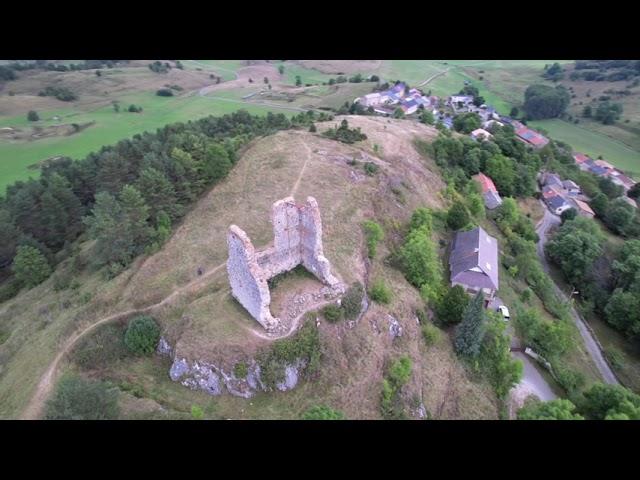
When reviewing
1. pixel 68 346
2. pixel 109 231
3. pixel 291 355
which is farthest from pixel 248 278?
pixel 109 231

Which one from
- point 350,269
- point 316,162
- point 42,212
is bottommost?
point 42,212

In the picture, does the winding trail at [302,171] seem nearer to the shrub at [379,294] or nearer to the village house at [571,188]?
the shrub at [379,294]

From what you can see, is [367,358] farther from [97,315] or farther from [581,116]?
[581,116]

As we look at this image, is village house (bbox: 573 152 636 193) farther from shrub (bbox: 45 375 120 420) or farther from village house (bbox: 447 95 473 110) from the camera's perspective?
shrub (bbox: 45 375 120 420)

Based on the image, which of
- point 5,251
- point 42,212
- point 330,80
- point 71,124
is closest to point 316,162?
point 42,212

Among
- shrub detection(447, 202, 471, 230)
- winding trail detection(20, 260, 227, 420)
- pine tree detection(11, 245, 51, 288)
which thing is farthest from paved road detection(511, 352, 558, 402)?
pine tree detection(11, 245, 51, 288)

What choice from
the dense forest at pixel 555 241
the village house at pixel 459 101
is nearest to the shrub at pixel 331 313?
the dense forest at pixel 555 241

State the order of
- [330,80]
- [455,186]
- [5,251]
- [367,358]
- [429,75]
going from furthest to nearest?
Result: [429,75]
[330,80]
[455,186]
[5,251]
[367,358]
